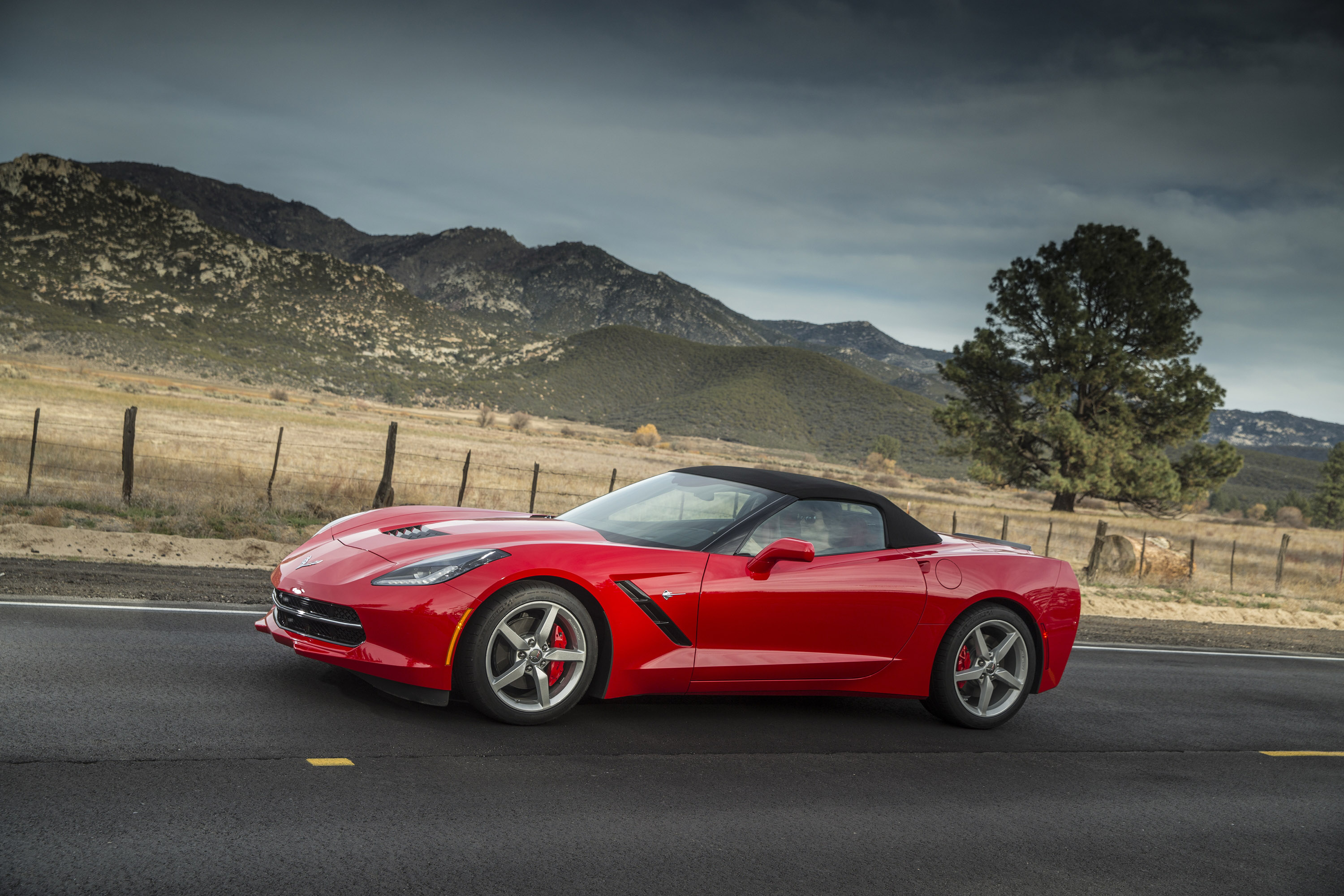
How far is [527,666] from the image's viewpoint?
16.0ft

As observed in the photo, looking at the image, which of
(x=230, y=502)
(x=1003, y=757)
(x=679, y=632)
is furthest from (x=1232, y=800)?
(x=230, y=502)

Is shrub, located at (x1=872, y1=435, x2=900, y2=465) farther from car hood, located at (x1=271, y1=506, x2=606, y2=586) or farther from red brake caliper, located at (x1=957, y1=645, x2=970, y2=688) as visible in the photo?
car hood, located at (x1=271, y1=506, x2=606, y2=586)

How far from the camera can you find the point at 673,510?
19.2ft

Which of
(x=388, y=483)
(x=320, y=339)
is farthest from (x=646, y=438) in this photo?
(x=388, y=483)

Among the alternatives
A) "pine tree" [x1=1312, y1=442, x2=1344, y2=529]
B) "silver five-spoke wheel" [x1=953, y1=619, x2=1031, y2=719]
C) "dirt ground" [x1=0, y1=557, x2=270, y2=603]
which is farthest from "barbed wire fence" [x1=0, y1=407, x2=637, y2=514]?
"pine tree" [x1=1312, y1=442, x2=1344, y2=529]

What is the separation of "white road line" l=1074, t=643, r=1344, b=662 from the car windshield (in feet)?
19.3

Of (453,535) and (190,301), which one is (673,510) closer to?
(453,535)

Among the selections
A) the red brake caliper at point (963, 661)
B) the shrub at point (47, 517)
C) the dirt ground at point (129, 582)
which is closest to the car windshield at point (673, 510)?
the red brake caliper at point (963, 661)

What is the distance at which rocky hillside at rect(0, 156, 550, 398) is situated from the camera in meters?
77.6

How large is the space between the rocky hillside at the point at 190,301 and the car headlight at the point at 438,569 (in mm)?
78768

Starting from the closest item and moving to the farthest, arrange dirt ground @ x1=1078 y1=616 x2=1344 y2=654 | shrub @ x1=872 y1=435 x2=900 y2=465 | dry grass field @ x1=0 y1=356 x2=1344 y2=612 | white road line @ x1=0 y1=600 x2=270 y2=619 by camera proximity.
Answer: white road line @ x1=0 y1=600 x2=270 y2=619 → dirt ground @ x1=1078 y1=616 x2=1344 y2=654 → dry grass field @ x1=0 y1=356 x2=1344 y2=612 → shrub @ x1=872 y1=435 x2=900 y2=465

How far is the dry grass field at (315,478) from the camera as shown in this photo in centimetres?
1391

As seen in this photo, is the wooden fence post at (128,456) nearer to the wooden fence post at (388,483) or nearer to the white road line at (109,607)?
the wooden fence post at (388,483)

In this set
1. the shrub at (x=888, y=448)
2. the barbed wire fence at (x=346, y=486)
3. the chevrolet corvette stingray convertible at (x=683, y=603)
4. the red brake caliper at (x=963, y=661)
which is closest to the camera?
the chevrolet corvette stingray convertible at (x=683, y=603)
